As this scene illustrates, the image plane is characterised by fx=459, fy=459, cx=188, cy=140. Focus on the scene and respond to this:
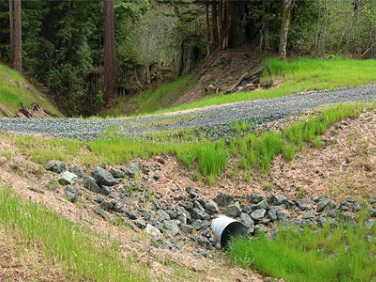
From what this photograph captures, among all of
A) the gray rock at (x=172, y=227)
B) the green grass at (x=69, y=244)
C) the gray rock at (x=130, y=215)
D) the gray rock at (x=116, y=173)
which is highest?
the green grass at (x=69, y=244)

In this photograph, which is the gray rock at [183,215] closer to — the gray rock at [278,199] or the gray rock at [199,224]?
the gray rock at [199,224]

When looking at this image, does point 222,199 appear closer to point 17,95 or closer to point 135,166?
point 135,166

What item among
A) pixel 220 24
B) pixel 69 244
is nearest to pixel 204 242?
pixel 69 244

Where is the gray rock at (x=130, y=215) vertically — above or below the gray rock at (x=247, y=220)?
above

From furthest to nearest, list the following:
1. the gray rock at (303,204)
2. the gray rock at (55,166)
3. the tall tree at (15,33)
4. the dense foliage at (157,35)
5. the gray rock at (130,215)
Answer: the tall tree at (15,33)
the dense foliage at (157,35)
the gray rock at (303,204)
the gray rock at (55,166)
the gray rock at (130,215)

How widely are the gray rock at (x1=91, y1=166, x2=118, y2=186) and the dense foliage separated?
48.4 ft

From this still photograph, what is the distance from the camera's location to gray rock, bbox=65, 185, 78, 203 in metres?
5.36

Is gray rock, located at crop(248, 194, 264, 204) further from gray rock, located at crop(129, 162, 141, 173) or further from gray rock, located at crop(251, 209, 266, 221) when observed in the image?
gray rock, located at crop(129, 162, 141, 173)

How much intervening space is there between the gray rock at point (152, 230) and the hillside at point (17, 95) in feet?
38.4

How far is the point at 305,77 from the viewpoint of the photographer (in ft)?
51.3

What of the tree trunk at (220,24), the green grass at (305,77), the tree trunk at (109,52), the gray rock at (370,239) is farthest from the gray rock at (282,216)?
the tree trunk at (109,52)

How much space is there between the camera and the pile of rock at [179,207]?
5.67 metres

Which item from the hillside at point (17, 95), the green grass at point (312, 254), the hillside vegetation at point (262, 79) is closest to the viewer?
the green grass at point (312, 254)

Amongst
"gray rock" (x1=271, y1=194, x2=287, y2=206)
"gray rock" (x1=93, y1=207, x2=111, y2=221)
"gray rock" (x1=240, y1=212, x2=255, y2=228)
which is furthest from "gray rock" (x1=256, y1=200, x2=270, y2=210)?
"gray rock" (x1=93, y1=207, x2=111, y2=221)
